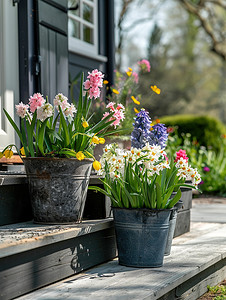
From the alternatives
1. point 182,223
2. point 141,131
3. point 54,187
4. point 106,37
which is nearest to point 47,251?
point 54,187

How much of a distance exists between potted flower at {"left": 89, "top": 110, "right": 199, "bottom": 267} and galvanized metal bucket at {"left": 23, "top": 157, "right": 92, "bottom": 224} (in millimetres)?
193

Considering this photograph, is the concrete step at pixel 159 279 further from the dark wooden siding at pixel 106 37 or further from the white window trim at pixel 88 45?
the dark wooden siding at pixel 106 37

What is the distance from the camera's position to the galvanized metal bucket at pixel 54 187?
8.54 feet

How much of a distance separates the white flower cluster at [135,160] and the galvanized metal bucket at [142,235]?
8.5 inches

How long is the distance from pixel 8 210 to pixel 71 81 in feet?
7.65

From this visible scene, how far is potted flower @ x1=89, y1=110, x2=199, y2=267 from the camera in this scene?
8.58ft

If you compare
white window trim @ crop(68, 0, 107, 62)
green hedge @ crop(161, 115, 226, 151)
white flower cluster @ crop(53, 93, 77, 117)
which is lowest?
white flower cluster @ crop(53, 93, 77, 117)

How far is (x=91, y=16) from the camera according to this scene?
5395 mm

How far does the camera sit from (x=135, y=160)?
2703mm

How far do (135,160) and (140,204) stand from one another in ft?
0.79

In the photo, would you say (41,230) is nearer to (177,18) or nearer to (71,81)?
(71,81)

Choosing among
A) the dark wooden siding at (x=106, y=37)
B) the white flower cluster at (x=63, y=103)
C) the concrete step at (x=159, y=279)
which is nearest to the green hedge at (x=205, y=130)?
the dark wooden siding at (x=106, y=37)

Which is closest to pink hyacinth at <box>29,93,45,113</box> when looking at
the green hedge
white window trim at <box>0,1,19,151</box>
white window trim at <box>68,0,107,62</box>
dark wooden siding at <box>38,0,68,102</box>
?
white window trim at <box>0,1,19,151</box>

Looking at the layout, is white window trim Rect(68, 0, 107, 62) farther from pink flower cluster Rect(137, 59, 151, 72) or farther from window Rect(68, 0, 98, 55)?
pink flower cluster Rect(137, 59, 151, 72)
